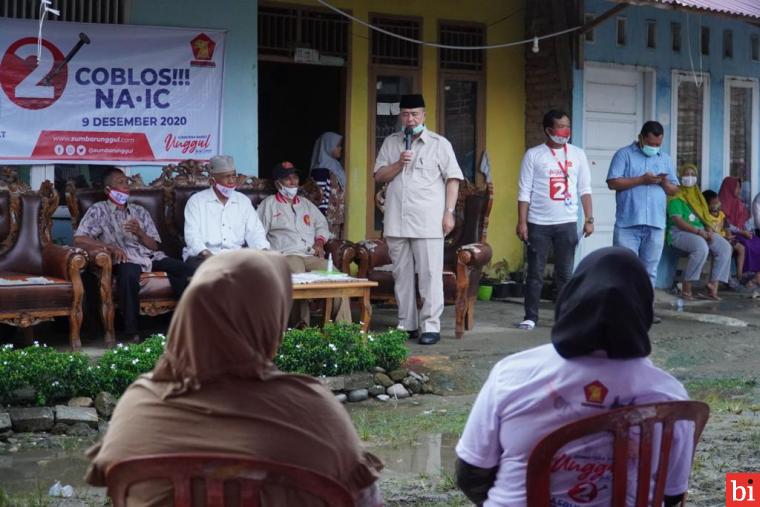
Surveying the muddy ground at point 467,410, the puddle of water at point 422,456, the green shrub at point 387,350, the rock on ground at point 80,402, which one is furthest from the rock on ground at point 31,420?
the green shrub at point 387,350

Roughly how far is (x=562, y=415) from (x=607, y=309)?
1.12ft

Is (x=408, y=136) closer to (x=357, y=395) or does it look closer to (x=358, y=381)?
(x=358, y=381)

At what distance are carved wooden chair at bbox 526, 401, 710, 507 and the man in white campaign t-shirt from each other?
7265 mm

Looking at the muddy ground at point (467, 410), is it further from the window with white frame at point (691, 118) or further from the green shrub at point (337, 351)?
the window with white frame at point (691, 118)

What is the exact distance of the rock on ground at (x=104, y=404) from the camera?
7.07 metres

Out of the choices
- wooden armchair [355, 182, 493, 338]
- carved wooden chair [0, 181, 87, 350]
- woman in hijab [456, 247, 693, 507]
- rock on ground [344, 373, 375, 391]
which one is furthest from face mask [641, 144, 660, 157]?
woman in hijab [456, 247, 693, 507]

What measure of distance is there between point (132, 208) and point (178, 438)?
282 inches

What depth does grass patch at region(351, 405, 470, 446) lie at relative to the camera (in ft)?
22.4

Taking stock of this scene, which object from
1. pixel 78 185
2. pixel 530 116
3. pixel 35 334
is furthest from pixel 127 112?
pixel 530 116

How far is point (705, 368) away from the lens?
932cm

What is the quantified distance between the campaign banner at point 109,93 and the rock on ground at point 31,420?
3.35m

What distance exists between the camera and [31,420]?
6805mm

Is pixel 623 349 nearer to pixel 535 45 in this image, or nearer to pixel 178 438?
pixel 178 438

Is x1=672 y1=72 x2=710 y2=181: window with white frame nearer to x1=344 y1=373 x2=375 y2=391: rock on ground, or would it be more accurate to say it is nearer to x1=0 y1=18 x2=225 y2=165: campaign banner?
x1=0 y1=18 x2=225 y2=165: campaign banner
